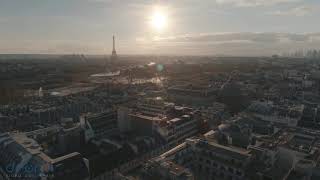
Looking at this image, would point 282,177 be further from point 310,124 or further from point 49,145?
point 49,145

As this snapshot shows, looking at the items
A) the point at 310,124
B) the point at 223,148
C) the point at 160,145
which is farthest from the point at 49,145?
the point at 310,124

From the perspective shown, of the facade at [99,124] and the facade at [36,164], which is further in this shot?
the facade at [99,124]

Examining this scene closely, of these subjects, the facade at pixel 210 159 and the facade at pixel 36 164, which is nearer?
the facade at pixel 36 164

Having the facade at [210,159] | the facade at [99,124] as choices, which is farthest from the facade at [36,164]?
the facade at [210,159]

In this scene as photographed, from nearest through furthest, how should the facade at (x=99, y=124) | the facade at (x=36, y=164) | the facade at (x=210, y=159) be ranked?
the facade at (x=36, y=164) < the facade at (x=210, y=159) < the facade at (x=99, y=124)

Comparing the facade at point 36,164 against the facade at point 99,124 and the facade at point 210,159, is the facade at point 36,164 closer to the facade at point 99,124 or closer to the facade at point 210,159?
the facade at point 99,124

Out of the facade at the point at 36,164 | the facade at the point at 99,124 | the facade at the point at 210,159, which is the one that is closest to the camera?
the facade at the point at 36,164

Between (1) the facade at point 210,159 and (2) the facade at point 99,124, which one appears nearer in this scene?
(1) the facade at point 210,159

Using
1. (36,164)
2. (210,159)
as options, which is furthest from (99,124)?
(210,159)

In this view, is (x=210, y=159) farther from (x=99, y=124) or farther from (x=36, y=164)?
(x=36, y=164)

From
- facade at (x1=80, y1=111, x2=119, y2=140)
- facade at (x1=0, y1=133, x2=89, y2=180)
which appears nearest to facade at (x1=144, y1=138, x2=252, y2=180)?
facade at (x1=0, y1=133, x2=89, y2=180)

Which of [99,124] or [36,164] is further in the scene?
[99,124]
